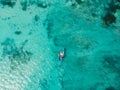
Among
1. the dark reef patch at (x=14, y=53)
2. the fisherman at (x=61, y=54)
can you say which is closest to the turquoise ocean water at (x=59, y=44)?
the dark reef patch at (x=14, y=53)

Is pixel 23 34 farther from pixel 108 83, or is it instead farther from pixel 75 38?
pixel 108 83

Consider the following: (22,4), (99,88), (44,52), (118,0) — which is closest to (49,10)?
(22,4)

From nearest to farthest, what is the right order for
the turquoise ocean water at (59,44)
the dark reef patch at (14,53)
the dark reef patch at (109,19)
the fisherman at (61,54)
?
the turquoise ocean water at (59,44) → the fisherman at (61,54) → the dark reef patch at (14,53) → the dark reef patch at (109,19)

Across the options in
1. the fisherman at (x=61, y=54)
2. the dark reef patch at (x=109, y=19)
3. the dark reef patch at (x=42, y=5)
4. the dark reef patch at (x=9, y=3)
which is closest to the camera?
the fisherman at (x=61, y=54)

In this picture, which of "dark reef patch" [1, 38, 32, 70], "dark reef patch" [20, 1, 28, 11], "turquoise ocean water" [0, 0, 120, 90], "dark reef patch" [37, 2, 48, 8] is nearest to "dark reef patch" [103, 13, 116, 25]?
"turquoise ocean water" [0, 0, 120, 90]

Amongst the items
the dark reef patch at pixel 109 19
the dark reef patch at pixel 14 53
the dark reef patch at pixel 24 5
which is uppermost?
the dark reef patch at pixel 24 5

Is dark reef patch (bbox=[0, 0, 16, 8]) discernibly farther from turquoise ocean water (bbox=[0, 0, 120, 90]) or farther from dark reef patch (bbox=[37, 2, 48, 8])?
dark reef patch (bbox=[37, 2, 48, 8])

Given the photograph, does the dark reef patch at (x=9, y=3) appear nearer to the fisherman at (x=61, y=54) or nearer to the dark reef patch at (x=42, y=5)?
the dark reef patch at (x=42, y=5)

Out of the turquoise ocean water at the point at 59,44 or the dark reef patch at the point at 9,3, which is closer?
the turquoise ocean water at the point at 59,44
